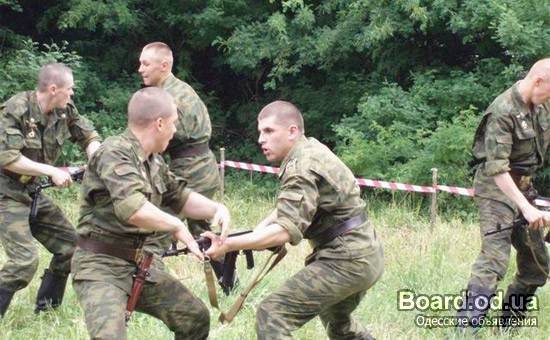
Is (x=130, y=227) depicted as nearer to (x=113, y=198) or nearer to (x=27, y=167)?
(x=113, y=198)

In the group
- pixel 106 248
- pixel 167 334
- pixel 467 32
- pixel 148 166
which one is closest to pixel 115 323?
pixel 106 248

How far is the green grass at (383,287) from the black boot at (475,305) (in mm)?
153

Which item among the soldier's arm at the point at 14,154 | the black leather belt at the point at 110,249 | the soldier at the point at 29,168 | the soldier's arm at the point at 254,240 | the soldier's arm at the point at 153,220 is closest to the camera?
the soldier's arm at the point at 153,220

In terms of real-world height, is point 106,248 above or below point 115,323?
above

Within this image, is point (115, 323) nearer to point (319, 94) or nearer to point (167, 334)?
point (167, 334)

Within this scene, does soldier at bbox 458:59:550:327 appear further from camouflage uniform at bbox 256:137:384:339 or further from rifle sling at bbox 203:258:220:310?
rifle sling at bbox 203:258:220:310

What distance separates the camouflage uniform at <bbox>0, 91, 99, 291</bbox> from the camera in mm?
6375

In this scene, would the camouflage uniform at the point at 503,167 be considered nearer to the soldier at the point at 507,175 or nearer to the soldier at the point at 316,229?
the soldier at the point at 507,175

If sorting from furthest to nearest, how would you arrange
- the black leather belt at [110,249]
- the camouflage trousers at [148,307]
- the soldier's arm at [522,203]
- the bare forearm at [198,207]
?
the soldier's arm at [522,203] → the bare forearm at [198,207] → the black leather belt at [110,249] → the camouflage trousers at [148,307]

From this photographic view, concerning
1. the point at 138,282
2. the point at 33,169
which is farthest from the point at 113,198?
the point at 33,169

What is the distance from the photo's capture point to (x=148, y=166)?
4969 mm

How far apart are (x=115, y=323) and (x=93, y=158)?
35.4 inches

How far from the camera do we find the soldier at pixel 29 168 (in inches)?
249

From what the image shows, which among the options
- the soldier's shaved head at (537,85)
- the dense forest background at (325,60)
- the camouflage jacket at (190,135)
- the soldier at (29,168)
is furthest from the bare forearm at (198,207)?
the dense forest background at (325,60)
